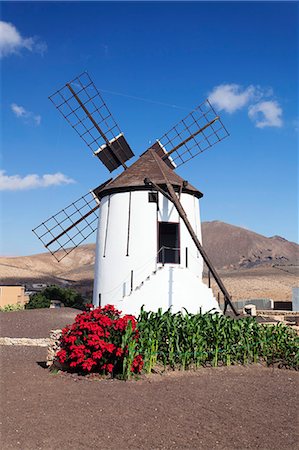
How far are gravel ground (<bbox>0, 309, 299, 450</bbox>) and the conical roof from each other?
955 cm

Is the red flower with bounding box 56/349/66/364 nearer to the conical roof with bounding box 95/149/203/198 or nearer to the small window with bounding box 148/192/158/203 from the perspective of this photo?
the small window with bounding box 148/192/158/203

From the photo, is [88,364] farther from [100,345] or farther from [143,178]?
[143,178]

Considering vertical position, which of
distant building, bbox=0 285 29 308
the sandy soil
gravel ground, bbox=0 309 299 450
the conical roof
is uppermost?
the conical roof

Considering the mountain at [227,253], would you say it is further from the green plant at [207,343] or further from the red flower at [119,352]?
the red flower at [119,352]

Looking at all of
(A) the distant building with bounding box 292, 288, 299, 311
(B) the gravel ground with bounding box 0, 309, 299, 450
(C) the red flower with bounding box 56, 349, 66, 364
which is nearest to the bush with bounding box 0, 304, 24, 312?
(B) the gravel ground with bounding box 0, 309, 299, 450

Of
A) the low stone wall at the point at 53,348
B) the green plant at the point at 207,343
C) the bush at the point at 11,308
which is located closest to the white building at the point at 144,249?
the green plant at the point at 207,343

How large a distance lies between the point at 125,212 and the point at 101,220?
5.91 ft

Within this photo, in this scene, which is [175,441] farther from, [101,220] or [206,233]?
[206,233]

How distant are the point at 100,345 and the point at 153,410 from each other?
Answer: 8.97 ft

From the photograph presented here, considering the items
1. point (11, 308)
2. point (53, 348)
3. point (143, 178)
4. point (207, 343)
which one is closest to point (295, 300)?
point (143, 178)

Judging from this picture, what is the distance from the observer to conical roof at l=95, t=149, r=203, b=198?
1909 centimetres

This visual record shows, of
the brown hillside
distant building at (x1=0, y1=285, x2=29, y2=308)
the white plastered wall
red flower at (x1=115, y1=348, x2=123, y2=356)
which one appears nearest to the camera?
red flower at (x1=115, y1=348, x2=123, y2=356)

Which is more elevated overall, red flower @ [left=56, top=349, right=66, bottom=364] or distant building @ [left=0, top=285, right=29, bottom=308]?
distant building @ [left=0, top=285, right=29, bottom=308]

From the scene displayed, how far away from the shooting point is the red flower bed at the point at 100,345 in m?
10.1
